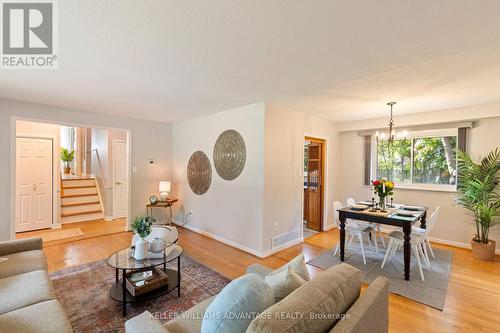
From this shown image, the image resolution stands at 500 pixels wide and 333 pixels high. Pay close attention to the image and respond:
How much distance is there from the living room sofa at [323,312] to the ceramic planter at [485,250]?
3.27m

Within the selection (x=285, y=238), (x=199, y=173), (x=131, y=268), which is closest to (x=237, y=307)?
(x=131, y=268)

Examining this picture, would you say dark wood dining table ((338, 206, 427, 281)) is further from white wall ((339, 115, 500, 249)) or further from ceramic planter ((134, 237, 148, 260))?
ceramic planter ((134, 237, 148, 260))

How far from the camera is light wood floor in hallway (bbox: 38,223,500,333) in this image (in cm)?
207

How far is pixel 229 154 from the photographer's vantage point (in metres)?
4.04

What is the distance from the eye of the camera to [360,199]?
5.16 metres

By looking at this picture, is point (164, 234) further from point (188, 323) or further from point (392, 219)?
point (392, 219)

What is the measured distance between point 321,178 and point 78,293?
4.31 metres

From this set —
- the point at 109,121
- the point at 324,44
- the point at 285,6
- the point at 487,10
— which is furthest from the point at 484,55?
the point at 109,121

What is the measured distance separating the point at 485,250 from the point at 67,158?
31.9 ft

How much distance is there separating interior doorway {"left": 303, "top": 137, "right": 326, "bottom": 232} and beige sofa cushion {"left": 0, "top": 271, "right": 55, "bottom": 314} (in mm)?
4336

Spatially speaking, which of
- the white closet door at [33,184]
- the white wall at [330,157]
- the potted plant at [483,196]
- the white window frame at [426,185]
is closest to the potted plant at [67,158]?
the white closet door at [33,184]

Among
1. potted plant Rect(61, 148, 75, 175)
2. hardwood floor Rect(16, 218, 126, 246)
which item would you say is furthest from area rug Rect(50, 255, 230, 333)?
potted plant Rect(61, 148, 75, 175)

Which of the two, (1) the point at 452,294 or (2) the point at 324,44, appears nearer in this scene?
(2) the point at 324,44

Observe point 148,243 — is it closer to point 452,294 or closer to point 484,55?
point 452,294
